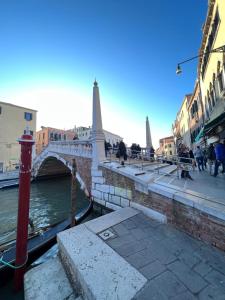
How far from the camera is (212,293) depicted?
2.17 meters

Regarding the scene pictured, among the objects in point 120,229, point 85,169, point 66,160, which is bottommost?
point 120,229

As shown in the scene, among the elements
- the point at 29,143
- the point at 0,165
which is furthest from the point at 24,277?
the point at 0,165

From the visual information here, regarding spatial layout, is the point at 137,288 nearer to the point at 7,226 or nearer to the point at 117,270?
the point at 117,270

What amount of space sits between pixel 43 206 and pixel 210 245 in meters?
8.94

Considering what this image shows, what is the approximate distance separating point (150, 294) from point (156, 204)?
240cm

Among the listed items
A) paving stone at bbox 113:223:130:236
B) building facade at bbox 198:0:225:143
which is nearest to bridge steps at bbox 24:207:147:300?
paving stone at bbox 113:223:130:236

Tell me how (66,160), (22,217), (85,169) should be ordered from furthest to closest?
1. (66,160)
2. (85,169)
3. (22,217)

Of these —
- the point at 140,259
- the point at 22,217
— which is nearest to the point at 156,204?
the point at 140,259

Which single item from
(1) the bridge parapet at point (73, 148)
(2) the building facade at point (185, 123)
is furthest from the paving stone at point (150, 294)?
(2) the building facade at point (185, 123)

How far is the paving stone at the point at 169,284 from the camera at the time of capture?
219 centimetres

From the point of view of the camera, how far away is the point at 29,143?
3.46 metres

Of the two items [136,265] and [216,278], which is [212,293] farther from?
[136,265]

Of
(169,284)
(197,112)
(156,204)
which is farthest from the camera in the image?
(197,112)

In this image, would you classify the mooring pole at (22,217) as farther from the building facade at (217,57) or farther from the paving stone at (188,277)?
the building facade at (217,57)
